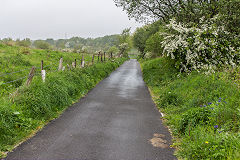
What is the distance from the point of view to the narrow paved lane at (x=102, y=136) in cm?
514

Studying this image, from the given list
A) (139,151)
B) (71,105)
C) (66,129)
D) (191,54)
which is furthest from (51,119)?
(191,54)

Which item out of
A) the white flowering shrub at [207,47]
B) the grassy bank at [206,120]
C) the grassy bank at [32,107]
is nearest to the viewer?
the grassy bank at [206,120]

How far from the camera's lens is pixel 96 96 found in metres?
12.0

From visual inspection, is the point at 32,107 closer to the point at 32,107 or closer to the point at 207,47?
the point at 32,107

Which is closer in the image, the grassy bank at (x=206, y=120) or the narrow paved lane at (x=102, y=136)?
the grassy bank at (x=206, y=120)

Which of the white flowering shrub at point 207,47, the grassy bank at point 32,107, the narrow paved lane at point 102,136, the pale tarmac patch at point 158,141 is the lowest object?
the pale tarmac patch at point 158,141

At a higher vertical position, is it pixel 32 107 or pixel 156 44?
pixel 156 44

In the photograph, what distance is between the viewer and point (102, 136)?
628 cm

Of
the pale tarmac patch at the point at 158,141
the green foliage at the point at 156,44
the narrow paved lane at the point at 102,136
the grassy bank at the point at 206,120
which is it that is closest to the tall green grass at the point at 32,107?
the narrow paved lane at the point at 102,136

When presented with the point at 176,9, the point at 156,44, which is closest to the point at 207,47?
the point at 176,9

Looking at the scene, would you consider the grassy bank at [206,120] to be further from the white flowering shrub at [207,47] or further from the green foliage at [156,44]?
the green foliage at [156,44]

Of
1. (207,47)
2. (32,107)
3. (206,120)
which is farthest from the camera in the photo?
(207,47)

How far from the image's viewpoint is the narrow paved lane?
514 centimetres

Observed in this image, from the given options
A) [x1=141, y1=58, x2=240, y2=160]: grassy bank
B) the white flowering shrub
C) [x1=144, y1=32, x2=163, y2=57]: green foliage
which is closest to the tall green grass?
[x1=141, y1=58, x2=240, y2=160]: grassy bank
